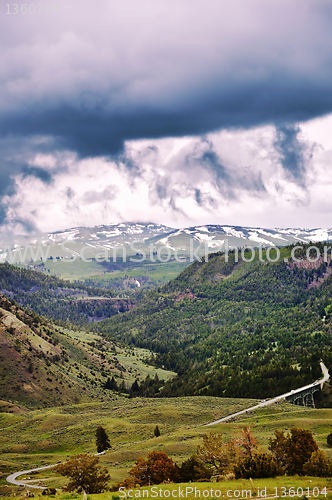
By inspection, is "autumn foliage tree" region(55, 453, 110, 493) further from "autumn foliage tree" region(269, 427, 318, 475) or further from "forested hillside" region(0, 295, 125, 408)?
"forested hillside" region(0, 295, 125, 408)

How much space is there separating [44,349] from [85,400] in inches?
1479

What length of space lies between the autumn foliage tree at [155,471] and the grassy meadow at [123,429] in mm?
10838

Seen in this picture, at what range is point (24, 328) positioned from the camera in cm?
19225

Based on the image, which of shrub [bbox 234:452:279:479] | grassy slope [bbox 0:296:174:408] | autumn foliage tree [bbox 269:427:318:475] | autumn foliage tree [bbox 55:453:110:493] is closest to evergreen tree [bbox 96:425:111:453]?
autumn foliage tree [bbox 55:453:110:493]

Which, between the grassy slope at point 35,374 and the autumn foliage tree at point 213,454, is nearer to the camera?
the autumn foliage tree at point 213,454

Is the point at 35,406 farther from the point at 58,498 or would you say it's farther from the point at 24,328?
the point at 58,498

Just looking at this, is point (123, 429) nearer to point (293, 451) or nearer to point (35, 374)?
point (293, 451)

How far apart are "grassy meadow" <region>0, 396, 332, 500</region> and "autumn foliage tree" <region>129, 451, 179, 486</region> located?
10838 millimetres

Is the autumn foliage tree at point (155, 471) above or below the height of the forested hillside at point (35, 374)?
above

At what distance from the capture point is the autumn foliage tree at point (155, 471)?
51000 millimetres

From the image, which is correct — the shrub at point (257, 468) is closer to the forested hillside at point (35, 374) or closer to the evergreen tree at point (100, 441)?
the evergreen tree at point (100, 441)

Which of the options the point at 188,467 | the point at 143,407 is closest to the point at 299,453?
the point at 188,467

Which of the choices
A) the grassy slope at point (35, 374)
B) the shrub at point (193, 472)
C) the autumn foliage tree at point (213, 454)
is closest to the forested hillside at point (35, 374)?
the grassy slope at point (35, 374)

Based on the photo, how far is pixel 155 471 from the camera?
50969 millimetres
